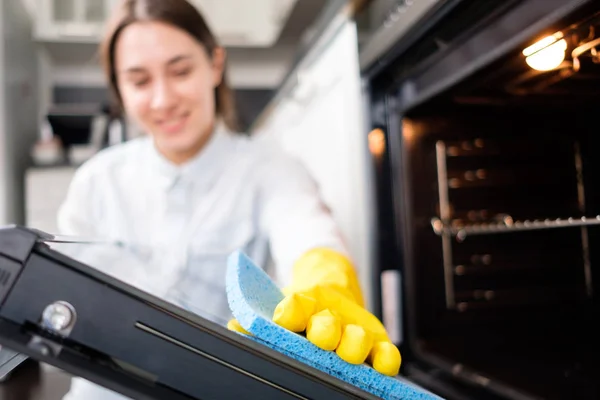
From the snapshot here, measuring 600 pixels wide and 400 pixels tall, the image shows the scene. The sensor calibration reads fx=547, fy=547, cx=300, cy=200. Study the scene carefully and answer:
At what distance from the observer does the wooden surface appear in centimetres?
121

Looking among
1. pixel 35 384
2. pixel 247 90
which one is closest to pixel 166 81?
pixel 35 384

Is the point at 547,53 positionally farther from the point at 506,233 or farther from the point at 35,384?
the point at 35,384

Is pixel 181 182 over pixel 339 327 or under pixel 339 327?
over

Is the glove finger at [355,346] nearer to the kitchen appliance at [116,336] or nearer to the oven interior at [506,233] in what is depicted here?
the kitchen appliance at [116,336]

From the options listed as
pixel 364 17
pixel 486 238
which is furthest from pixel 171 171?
pixel 486 238

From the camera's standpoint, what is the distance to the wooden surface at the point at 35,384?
121 centimetres

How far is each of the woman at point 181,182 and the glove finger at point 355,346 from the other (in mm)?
457

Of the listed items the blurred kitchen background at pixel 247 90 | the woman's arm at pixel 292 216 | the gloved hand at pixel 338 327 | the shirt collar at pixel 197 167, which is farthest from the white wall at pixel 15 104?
the gloved hand at pixel 338 327

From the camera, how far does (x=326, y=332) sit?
0.38 meters

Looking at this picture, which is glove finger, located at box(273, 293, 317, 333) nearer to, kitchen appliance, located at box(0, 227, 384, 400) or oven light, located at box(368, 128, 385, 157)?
kitchen appliance, located at box(0, 227, 384, 400)

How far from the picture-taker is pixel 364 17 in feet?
3.00

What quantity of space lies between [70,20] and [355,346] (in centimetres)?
247

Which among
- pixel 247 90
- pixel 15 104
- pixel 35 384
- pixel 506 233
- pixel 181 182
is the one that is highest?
pixel 247 90

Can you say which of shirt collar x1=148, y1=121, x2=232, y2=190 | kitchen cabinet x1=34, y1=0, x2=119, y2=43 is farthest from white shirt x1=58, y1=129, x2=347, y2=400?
kitchen cabinet x1=34, y1=0, x2=119, y2=43
